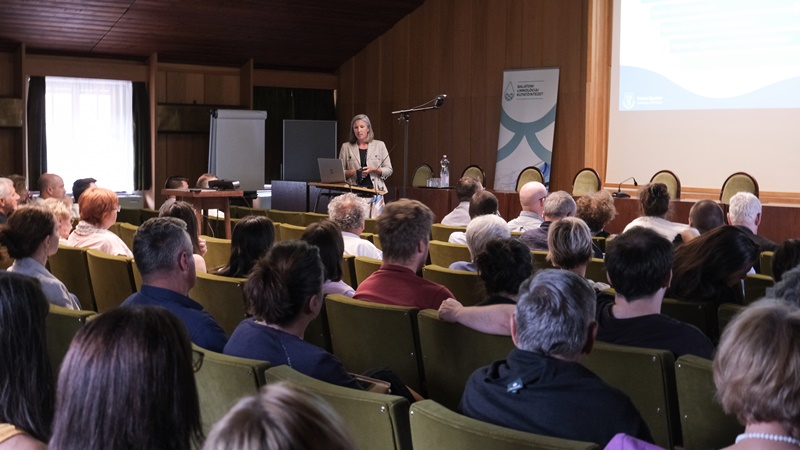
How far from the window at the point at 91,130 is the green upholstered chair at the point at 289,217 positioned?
522cm

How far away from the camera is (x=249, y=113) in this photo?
14148 millimetres

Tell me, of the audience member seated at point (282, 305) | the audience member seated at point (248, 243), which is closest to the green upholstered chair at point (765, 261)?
the audience member seated at point (248, 243)

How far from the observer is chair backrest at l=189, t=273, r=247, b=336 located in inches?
171

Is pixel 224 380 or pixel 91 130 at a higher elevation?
pixel 91 130

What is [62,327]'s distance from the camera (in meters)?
3.44

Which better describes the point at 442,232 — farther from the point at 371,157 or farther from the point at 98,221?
the point at 371,157

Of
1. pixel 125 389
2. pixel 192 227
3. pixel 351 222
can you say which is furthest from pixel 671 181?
pixel 125 389

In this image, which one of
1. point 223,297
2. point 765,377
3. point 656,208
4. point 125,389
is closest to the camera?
point 125,389

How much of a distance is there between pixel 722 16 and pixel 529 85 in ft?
10.1

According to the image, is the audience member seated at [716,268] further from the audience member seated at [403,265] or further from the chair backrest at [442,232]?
the chair backrest at [442,232]

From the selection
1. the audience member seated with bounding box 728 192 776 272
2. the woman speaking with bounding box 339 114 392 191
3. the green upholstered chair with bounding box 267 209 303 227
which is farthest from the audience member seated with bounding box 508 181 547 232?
the woman speaking with bounding box 339 114 392 191

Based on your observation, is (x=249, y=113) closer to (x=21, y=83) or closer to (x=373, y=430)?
(x=21, y=83)

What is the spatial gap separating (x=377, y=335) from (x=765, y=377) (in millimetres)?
2073

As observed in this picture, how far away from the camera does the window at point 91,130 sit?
43.6 ft
